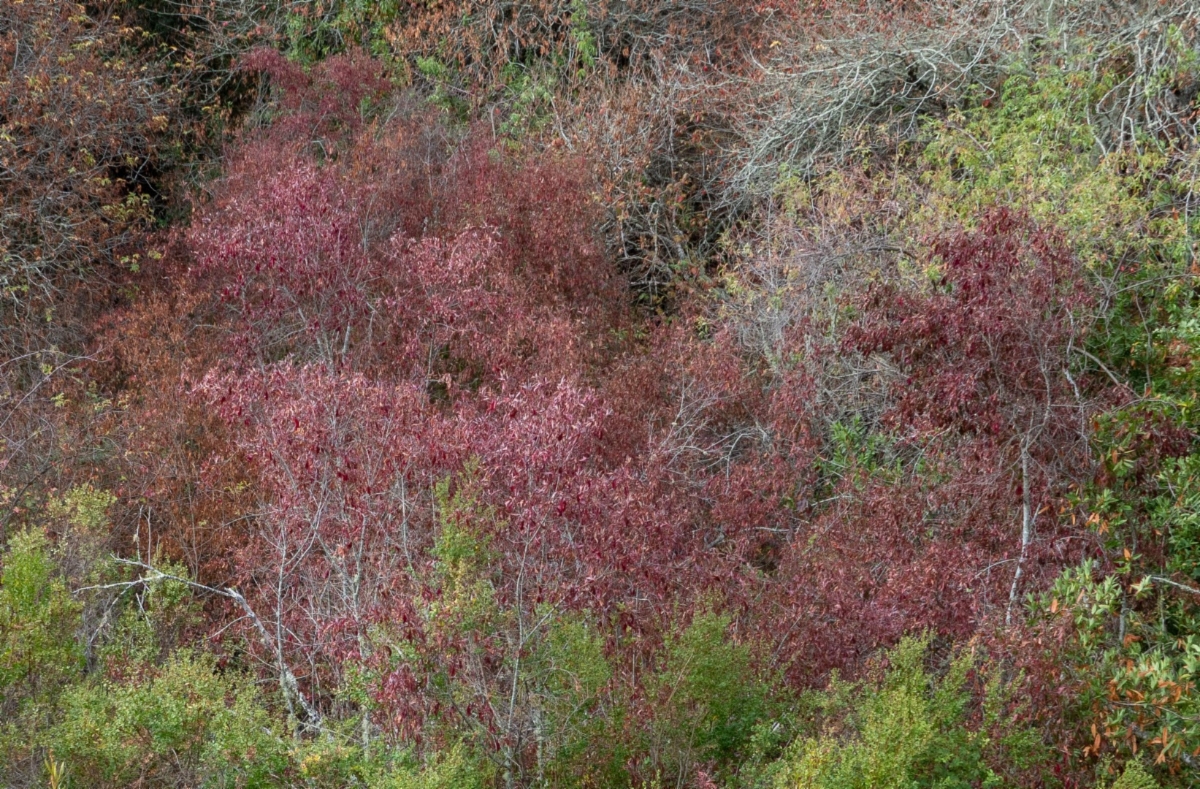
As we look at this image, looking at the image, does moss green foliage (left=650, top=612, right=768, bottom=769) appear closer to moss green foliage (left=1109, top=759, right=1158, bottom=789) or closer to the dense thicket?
the dense thicket

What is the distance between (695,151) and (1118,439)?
741 cm

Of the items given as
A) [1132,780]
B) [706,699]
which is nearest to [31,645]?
[706,699]

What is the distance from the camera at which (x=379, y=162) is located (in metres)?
11.3

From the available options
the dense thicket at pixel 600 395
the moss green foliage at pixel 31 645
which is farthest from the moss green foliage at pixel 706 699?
the moss green foliage at pixel 31 645

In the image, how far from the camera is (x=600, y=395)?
28.4 ft

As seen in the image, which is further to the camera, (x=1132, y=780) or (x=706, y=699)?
(x=706, y=699)

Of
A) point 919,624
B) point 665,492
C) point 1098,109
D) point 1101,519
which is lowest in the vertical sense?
point 665,492

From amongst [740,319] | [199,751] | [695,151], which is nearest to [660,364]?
[740,319]

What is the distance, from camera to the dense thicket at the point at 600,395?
511 centimetres

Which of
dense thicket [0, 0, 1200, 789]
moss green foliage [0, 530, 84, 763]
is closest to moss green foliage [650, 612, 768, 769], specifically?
dense thicket [0, 0, 1200, 789]

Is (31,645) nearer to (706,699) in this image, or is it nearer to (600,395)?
(706,699)

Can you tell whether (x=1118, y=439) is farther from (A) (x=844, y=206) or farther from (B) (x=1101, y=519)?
(A) (x=844, y=206)

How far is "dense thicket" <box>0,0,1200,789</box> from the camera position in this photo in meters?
5.11

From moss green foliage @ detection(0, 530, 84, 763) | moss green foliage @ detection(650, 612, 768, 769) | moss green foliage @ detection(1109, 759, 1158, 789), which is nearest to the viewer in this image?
moss green foliage @ detection(1109, 759, 1158, 789)
